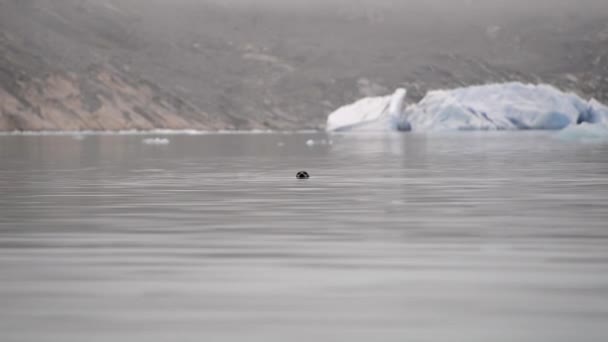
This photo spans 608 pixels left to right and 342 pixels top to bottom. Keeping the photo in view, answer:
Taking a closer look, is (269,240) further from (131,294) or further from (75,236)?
(131,294)

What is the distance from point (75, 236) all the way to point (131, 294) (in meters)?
5.82

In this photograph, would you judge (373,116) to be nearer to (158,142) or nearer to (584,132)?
(158,142)

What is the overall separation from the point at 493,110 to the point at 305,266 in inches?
6196

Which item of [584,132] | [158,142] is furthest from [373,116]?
[584,132]

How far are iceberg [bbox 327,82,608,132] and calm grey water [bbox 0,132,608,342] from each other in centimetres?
Result: 13376

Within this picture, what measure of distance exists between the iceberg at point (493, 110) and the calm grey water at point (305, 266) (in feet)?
439

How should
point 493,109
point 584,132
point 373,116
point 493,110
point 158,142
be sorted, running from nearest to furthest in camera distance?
point 584,132, point 158,142, point 493,110, point 493,109, point 373,116

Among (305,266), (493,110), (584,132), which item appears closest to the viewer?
(305,266)

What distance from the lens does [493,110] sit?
552 feet

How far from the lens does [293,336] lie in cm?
922

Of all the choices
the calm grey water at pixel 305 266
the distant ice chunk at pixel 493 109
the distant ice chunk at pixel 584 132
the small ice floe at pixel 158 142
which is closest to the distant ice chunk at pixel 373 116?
the distant ice chunk at pixel 493 109

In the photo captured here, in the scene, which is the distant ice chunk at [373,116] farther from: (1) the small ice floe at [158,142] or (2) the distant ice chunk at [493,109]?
(1) the small ice floe at [158,142]

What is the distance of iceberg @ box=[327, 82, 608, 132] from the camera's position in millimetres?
158750

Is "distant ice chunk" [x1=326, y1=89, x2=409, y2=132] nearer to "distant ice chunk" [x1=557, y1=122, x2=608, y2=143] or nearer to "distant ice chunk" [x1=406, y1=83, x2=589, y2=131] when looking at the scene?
"distant ice chunk" [x1=406, y1=83, x2=589, y2=131]
